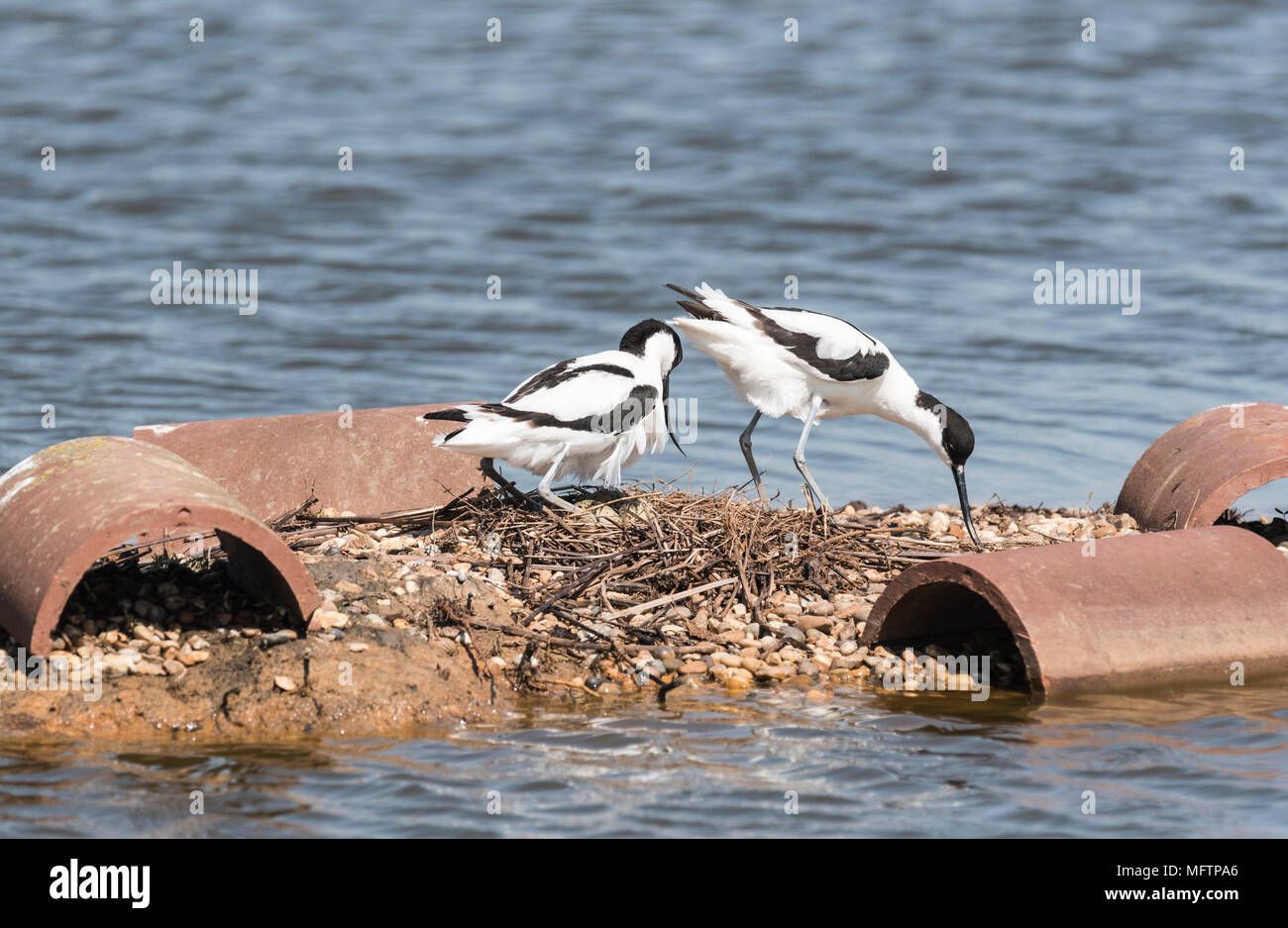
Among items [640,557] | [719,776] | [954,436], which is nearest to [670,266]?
[954,436]

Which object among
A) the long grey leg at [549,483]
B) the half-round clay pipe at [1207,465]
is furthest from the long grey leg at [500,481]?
the half-round clay pipe at [1207,465]

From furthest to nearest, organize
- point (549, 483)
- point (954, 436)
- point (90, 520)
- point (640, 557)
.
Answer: point (954, 436)
point (549, 483)
point (640, 557)
point (90, 520)

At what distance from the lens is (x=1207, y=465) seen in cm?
785

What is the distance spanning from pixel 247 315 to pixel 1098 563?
10214mm

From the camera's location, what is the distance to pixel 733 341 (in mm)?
8266

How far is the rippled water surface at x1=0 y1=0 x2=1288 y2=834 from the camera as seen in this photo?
5371 millimetres

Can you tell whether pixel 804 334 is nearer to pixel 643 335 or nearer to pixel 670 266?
pixel 643 335

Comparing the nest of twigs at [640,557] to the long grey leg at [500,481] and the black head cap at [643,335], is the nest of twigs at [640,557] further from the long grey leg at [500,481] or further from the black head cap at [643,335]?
the black head cap at [643,335]

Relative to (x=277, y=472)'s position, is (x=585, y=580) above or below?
below

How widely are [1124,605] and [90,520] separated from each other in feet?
14.1

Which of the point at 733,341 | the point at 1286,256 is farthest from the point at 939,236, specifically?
the point at 733,341

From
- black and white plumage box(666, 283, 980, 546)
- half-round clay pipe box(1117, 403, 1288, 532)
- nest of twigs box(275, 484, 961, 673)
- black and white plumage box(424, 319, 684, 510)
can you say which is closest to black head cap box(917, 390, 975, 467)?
black and white plumage box(666, 283, 980, 546)

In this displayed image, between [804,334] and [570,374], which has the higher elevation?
[804,334]
